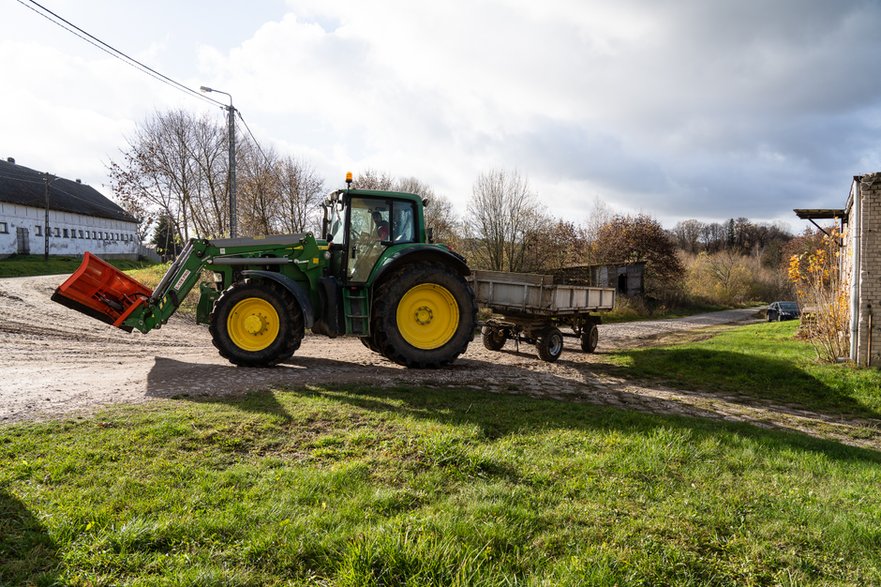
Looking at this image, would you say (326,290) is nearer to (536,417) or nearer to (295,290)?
(295,290)

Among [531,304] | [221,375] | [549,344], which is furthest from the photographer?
[549,344]

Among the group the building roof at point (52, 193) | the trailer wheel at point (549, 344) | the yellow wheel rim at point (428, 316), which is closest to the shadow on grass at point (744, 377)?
the trailer wheel at point (549, 344)

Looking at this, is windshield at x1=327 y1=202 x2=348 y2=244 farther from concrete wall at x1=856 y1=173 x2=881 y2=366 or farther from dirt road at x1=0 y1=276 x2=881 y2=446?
concrete wall at x1=856 y1=173 x2=881 y2=366

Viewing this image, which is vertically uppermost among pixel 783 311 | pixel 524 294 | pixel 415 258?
pixel 415 258

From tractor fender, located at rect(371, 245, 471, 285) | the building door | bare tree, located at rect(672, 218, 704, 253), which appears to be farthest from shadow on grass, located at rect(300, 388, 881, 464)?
bare tree, located at rect(672, 218, 704, 253)

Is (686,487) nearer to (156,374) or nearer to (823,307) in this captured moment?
(156,374)

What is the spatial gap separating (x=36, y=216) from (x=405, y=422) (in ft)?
162

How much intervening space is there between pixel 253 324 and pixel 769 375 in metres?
9.59

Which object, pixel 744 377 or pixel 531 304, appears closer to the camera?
pixel 744 377

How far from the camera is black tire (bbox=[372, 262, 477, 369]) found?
8.29 metres

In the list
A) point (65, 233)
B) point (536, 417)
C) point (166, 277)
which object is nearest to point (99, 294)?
point (166, 277)

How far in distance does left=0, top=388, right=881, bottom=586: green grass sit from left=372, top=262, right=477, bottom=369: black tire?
3020 mm

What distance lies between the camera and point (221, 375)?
7293 millimetres

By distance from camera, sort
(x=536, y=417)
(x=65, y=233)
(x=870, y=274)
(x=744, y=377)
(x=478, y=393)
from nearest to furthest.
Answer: (x=536, y=417), (x=478, y=393), (x=744, y=377), (x=870, y=274), (x=65, y=233)
